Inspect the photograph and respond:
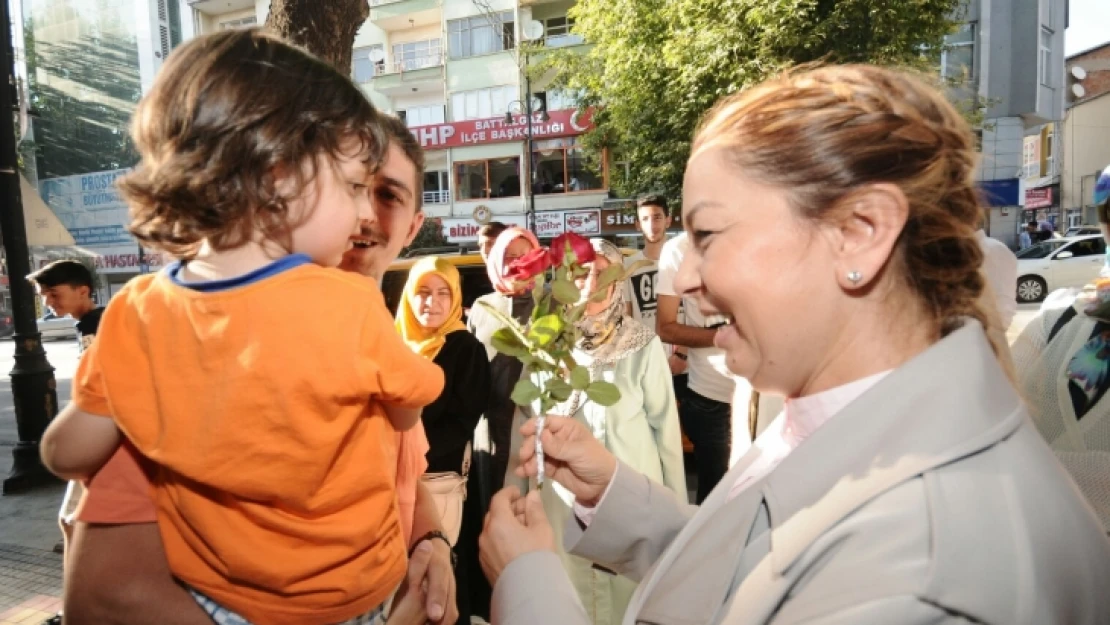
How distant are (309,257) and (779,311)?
0.81m

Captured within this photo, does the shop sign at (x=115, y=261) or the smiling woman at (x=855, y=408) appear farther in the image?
the shop sign at (x=115, y=261)

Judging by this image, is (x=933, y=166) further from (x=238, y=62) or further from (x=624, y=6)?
(x=624, y=6)

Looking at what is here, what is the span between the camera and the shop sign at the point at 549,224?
2639 cm

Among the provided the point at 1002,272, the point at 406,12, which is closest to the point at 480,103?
the point at 406,12

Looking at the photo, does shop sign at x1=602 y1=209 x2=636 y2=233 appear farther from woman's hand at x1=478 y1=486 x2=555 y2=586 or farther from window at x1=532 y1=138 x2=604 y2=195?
woman's hand at x1=478 y1=486 x2=555 y2=586

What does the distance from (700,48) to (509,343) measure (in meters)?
13.5

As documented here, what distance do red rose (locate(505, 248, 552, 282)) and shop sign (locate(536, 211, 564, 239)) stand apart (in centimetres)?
2472

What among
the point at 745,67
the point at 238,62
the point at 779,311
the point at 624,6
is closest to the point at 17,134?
the point at 238,62

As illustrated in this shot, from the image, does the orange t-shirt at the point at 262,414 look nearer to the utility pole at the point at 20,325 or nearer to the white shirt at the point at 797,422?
the white shirt at the point at 797,422

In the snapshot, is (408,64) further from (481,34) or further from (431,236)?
(431,236)

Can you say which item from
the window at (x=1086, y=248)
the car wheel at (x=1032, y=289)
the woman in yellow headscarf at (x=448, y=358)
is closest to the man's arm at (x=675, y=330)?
the woman in yellow headscarf at (x=448, y=358)

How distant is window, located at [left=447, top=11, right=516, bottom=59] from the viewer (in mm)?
26391

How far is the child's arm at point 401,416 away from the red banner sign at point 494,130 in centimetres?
2427

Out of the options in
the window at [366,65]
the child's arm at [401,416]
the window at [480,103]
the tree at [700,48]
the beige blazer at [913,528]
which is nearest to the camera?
the beige blazer at [913,528]
